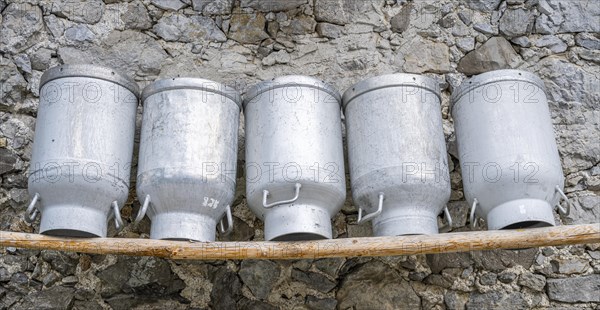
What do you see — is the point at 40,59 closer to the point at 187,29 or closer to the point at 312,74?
the point at 187,29

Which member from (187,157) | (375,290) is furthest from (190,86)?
(375,290)

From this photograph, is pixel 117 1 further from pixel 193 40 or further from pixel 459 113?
pixel 459 113

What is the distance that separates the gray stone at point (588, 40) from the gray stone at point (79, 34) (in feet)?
6.32

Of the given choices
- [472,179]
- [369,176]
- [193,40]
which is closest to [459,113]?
[472,179]

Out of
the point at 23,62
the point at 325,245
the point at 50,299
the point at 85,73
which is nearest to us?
the point at 325,245

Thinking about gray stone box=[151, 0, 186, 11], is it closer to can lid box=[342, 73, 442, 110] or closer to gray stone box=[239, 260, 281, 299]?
can lid box=[342, 73, 442, 110]

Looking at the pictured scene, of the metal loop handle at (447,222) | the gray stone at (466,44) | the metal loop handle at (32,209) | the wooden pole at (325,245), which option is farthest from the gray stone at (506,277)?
the metal loop handle at (32,209)

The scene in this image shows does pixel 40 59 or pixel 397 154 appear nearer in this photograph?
pixel 397 154

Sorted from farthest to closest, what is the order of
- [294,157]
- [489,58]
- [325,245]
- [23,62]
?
1. [489,58]
2. [23,62]
3. [294,157]
4. [325,245]

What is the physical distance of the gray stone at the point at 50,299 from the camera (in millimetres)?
2441

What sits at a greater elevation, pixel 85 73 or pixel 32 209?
pixel 85 73

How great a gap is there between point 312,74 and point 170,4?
65 cm

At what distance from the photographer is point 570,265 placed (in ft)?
8.29

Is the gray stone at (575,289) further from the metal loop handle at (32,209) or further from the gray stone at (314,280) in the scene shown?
the metal loop handle at (32,209)
